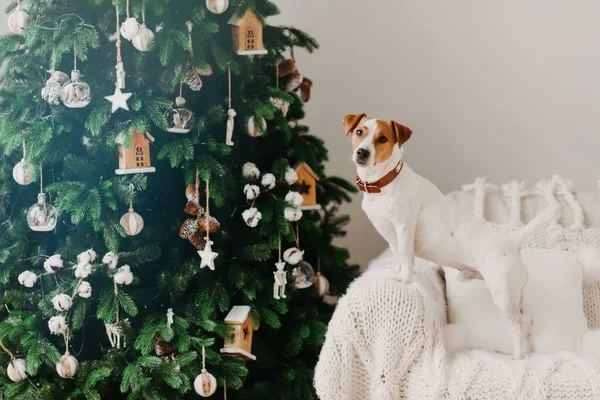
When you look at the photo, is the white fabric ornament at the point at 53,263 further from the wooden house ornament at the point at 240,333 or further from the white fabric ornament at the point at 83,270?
the wooden house ornament at the point at 240,333

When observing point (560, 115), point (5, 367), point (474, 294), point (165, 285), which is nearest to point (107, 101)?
point (165, 285)

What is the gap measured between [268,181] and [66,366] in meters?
0.79

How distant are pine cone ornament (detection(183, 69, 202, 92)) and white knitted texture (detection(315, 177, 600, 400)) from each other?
2.35 ft

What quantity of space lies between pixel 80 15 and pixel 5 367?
3.47 feet

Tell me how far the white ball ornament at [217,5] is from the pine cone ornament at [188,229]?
602 millimetres

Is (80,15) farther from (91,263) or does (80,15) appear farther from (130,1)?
(91,263)

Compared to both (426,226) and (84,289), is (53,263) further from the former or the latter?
(426,226)

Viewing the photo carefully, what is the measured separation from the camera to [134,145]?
179cm

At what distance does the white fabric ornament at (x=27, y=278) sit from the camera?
1.84 metres

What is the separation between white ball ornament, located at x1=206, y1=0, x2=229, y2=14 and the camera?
178 centimetres

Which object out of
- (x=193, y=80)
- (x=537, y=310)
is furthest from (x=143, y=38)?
(x=537, y=310)

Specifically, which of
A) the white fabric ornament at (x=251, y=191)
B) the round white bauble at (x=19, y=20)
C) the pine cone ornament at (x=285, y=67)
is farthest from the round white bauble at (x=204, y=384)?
the round white bauble at (x=19, y=20)

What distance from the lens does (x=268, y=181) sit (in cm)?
195

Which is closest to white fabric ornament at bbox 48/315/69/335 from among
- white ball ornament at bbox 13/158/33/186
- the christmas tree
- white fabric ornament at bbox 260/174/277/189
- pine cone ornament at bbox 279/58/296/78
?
the christmas tree
